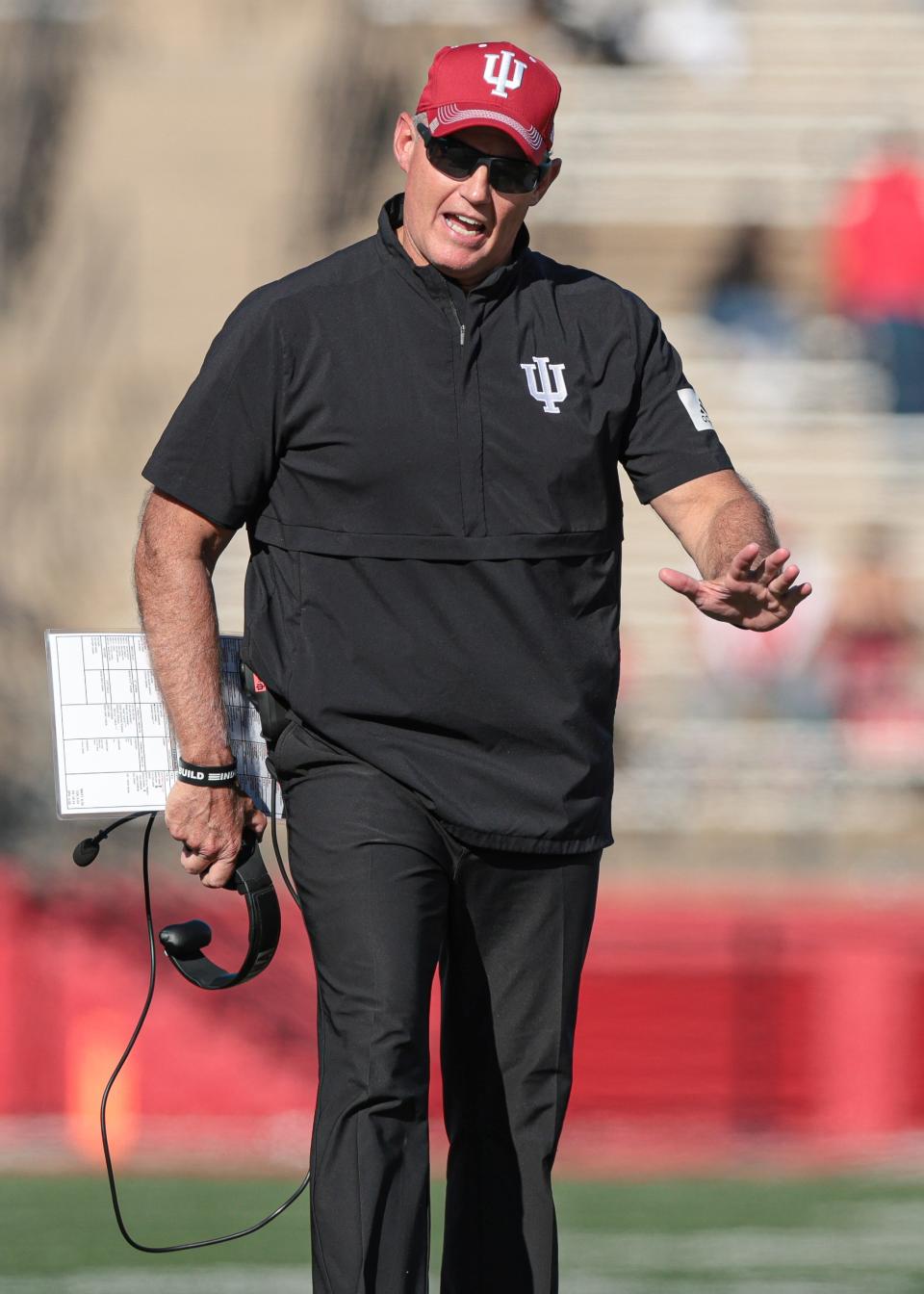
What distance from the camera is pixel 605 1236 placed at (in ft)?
19.2

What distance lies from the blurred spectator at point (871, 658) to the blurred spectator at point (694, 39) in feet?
9.53

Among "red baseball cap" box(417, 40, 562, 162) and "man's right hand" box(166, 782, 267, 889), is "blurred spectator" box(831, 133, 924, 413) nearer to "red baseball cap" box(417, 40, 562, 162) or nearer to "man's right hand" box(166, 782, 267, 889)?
"red baseball cap" box(417, 40, 562, 162)

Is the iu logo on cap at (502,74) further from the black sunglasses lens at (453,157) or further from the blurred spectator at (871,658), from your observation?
the blurred spectator at (871,658)

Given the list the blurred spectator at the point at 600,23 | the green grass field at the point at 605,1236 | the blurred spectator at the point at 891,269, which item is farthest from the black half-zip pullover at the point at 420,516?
the blurred spectator at the point at 600,23

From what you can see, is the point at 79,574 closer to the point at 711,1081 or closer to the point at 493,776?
the point at 711,1081

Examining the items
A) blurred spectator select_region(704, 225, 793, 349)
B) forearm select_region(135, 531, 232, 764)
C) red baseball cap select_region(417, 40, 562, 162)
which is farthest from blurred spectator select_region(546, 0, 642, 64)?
forearm select_region(135, 531, 232, 764)

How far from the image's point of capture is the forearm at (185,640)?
3258 millimetres

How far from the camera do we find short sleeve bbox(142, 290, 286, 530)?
125 inches

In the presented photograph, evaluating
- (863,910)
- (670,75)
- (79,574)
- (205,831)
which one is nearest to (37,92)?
(79,574)

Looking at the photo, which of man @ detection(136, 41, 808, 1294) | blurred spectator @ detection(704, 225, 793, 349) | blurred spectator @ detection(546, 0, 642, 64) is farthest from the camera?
blurred spectator @ detection(546, 0, 642, 64)

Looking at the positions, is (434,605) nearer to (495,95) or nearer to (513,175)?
(513,175)

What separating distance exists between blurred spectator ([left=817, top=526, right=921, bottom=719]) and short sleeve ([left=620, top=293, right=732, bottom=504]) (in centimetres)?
720

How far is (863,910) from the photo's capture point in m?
7.58

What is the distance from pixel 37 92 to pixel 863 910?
6.68 meters
